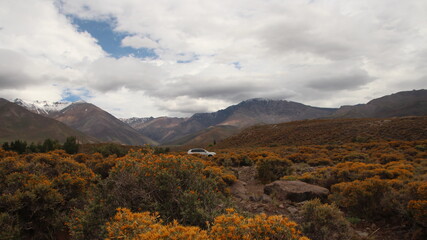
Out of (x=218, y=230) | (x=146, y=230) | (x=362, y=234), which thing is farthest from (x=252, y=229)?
(x=362, y=234)

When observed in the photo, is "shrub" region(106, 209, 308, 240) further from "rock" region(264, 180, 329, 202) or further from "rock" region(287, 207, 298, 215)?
"rock" region(264, 180, 329, 202)

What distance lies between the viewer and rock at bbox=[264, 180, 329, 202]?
866 centimetres

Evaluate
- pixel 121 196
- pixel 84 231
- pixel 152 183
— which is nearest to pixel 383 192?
pixel 152 183

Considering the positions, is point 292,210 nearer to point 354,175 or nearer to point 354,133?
point 354,175

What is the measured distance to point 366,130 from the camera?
36.8 m

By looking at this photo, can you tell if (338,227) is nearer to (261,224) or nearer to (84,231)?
(261,224)

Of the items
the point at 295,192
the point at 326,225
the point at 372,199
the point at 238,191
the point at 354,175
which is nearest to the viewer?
the point at 326,225

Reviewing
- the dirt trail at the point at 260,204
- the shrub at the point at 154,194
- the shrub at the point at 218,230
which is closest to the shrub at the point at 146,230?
the shrub at the point at 218,230

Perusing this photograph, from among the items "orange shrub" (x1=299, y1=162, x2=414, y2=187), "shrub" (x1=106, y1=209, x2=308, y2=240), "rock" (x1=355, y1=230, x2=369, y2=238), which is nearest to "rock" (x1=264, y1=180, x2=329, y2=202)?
"orange shrub" (x1=299, y1=162, x2=414, y2=187)

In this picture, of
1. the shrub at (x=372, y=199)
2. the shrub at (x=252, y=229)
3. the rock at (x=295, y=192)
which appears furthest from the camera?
the rock at (x=295, y=192)

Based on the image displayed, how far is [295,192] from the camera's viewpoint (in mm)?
8734

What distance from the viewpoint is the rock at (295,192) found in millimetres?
8656

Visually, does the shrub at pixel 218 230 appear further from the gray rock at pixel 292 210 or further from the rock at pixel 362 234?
the gray rock at pixel 292 210

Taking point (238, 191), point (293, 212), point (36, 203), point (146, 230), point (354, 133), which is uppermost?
point (146, 230)
